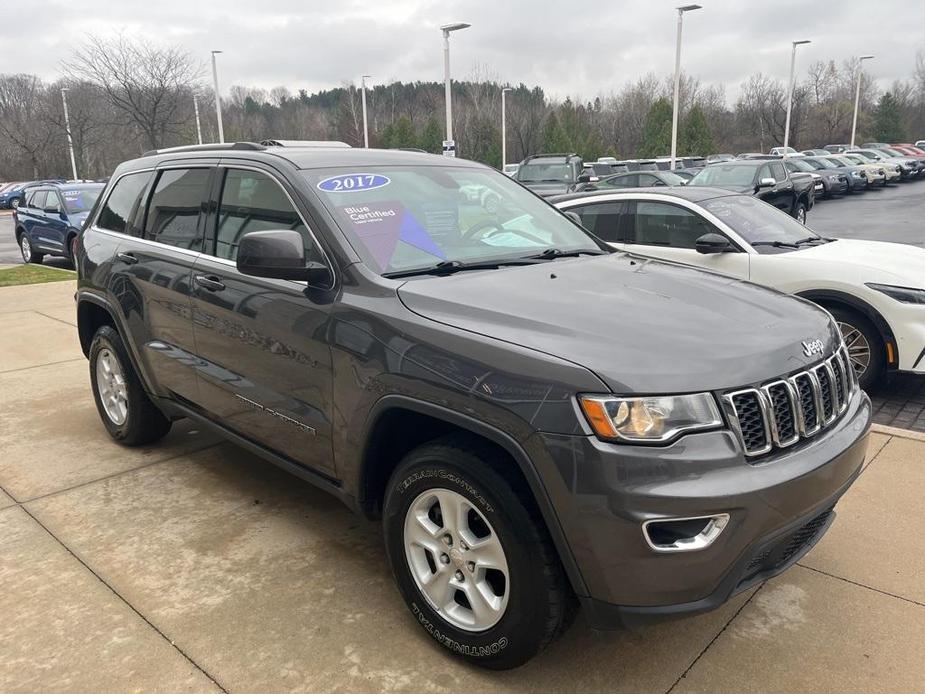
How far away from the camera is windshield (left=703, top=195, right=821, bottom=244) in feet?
21.0

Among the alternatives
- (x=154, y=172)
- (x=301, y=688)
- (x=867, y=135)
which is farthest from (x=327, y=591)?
(x=867, y=135)

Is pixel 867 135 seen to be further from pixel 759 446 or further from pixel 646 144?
pixel 759 446

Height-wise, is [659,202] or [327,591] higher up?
[659,202]

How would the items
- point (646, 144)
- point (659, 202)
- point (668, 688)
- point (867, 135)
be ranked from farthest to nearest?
1. point (867, 135)
2. point (646, 144)
3. point (659, 202)
4. point (668, 688)

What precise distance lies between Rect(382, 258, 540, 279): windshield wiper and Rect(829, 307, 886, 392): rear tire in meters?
3.43

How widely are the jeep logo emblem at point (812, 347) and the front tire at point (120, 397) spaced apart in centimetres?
366

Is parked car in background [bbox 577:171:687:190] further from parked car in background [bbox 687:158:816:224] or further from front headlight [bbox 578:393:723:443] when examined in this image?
front headlight [bbox 578:393:723:443]

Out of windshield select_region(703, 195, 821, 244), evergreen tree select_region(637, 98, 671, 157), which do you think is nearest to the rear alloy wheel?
windshield select_region(703, 195, 821, 244)

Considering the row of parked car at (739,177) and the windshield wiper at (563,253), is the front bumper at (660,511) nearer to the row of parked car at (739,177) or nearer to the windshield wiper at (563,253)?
the windshield wiper at (563,253)

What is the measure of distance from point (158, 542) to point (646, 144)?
5218 cm

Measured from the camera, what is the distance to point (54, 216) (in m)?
14.5

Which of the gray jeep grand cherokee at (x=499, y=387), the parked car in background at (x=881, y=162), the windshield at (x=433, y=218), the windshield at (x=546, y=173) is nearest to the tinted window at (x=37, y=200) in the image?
the windshield at (x=546, y=173)

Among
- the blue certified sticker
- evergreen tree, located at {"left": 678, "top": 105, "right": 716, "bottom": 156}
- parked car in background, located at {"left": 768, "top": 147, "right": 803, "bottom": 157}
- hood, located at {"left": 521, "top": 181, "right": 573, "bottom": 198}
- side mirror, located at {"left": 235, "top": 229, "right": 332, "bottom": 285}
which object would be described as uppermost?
evergreen tree, located at {"left": 678, "top": 105, "right": 716, "bottom": 156}

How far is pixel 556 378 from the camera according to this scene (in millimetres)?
2244
